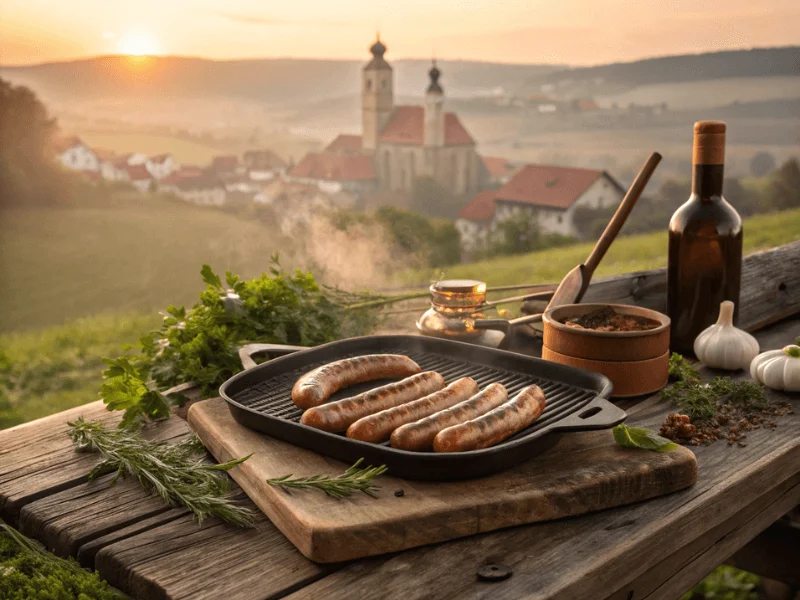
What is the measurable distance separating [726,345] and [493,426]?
4.46 feet

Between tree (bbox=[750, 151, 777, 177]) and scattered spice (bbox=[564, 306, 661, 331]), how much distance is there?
14.3 meters

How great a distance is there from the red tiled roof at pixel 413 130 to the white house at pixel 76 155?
24.5 ft

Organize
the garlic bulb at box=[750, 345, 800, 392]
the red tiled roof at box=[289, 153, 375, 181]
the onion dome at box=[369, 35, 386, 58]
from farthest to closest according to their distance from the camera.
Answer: the onion dome at box=[369, 35, 386, 58]
the red tiled roof at box=[289, 153, 375, 181]
the garlic bulb at box=[750, 345, 800, 392]

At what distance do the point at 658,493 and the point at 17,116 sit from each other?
39.3ft

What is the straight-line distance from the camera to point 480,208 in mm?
16578

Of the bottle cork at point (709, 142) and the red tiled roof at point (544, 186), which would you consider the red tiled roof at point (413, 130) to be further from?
the bottle cork at point (709, 142)

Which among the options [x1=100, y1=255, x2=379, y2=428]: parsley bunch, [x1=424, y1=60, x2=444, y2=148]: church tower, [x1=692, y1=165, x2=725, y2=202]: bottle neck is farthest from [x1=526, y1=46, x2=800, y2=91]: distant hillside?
[x1=100, y1=255, x2=379, y2=428]: parsley bunch

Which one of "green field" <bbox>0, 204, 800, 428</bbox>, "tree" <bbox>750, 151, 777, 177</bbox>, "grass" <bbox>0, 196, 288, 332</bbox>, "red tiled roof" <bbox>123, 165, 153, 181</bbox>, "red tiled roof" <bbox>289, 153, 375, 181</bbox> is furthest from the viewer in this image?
"tree" <bbox>750, 151, 777, 177</bbox>

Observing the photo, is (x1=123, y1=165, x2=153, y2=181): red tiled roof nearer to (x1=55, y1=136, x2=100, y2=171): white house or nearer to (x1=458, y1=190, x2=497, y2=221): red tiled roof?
(x1=55, y1=136, x2=100, y2=171): white house

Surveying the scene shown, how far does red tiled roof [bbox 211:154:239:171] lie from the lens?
1366 cm

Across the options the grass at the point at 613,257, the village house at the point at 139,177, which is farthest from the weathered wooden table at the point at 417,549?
the village house at the point at 139,177

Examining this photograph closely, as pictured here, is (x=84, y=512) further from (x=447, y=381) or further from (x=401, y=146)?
(x=401, y=146)

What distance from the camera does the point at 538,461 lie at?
69.9 inches

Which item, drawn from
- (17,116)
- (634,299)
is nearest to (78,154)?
(17,116)
